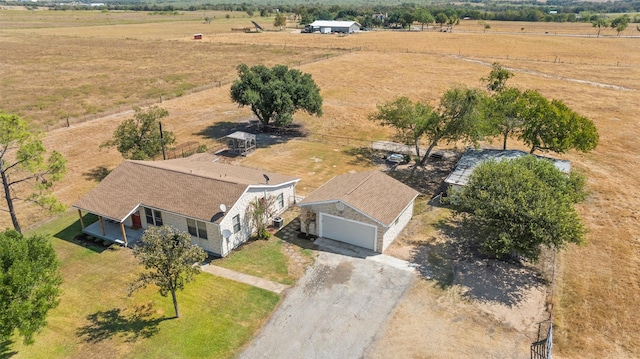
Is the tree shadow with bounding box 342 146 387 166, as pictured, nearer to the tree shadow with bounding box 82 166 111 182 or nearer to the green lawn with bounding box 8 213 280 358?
the green lawn with bounding box 8 213 280 358

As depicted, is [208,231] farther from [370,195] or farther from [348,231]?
[370,195]

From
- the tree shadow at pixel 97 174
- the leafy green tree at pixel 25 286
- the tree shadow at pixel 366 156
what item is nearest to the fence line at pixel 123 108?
the tree shadow at pixel 97 174

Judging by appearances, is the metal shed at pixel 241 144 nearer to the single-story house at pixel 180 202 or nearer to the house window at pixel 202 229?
the single-story house at pixel 180 202

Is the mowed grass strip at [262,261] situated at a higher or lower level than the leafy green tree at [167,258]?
lower

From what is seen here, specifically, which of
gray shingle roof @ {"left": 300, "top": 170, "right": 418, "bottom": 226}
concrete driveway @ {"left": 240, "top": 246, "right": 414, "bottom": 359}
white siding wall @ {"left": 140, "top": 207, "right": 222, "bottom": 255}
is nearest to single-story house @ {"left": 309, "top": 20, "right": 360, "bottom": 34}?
gray shingle roof @ {"left": 300, "top": 170, "right": 418, "bottom": 226}

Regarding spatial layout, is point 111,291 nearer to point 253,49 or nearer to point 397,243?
point 397,243
